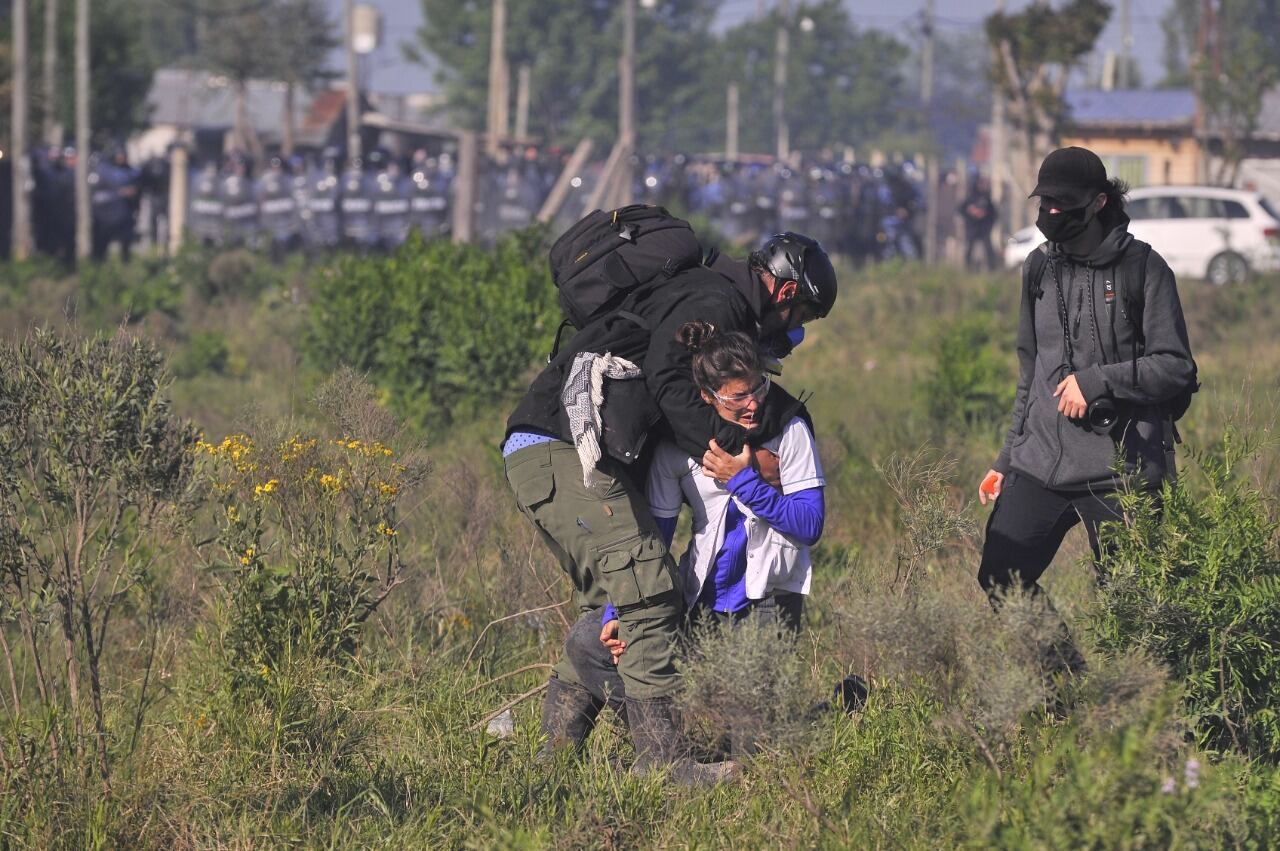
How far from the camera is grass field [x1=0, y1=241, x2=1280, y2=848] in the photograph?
12.0ft

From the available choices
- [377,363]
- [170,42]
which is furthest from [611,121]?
[377,363]

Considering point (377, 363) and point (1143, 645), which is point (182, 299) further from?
point (1143, 645)

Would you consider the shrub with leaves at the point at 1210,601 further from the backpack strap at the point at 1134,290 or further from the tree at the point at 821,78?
the tree at the point at 821,78

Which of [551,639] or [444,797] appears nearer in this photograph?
[444,797]

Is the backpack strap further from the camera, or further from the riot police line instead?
the riot police line

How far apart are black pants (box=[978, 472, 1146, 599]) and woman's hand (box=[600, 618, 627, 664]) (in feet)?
3.40

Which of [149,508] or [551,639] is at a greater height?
[149,508]

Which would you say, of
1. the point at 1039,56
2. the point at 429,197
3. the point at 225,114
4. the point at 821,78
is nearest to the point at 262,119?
the point at 225,114

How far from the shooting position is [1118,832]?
3148 mm

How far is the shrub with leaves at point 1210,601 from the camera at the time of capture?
4227mm

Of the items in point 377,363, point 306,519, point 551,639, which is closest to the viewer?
point 306,519

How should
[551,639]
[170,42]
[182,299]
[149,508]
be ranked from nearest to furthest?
[149,508] < [551,639] < [182,299] < [170,42]

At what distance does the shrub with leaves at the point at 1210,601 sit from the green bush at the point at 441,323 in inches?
244

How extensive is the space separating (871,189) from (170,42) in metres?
63.8
